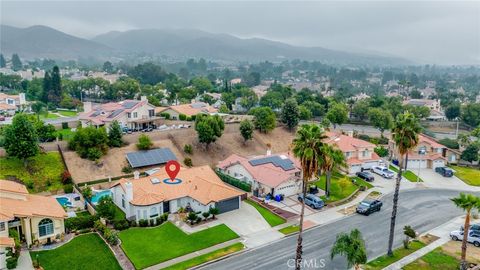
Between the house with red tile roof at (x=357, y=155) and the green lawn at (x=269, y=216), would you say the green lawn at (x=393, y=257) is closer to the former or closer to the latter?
the green lawn at (x=269, y=216)

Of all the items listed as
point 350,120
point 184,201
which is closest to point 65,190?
point 184,201

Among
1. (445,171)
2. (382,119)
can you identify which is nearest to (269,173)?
(445,171)

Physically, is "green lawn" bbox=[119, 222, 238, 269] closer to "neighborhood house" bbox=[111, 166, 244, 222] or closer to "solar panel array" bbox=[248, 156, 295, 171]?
"neighborhood house" bbox=[111, 166, 244, 222]

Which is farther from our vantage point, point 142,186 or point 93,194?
point 93,194

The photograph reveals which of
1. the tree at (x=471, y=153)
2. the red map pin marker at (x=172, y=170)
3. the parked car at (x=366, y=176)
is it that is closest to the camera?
the red map pin marker at (x=172, y=170)

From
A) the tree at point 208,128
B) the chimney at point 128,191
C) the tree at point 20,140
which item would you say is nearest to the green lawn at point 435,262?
the chimney at point 128,191

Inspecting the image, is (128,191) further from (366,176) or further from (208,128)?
(366,176)

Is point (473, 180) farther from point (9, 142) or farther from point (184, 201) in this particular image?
point (9, 142)
